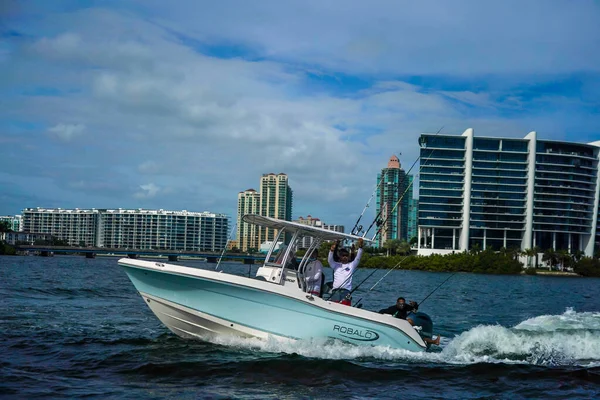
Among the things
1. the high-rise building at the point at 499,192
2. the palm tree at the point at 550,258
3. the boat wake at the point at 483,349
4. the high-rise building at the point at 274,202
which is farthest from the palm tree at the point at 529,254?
the boat wake at the point at 483,349

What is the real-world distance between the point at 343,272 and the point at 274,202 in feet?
151

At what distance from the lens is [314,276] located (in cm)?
1402

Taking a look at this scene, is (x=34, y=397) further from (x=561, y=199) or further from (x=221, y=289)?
(x=561, y=199)

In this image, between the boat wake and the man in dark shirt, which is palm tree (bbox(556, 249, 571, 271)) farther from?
the man in dark shirt

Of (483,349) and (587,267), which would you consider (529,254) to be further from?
(483,349)

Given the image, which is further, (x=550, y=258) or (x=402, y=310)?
(x=550, y=258)

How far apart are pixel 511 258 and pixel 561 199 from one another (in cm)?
3106

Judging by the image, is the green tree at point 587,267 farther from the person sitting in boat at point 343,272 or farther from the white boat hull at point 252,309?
the person sitting in boat at point 343,272

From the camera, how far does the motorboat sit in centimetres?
1318

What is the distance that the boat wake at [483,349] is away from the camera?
13.5m

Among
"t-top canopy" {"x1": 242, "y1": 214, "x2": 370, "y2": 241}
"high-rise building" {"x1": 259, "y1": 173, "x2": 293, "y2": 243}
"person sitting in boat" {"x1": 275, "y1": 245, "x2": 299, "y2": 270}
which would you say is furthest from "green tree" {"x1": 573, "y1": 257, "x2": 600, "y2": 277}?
"person sitting in boat" {"x1": 275, "y1": 245, "x2": 299, "y2": 270}

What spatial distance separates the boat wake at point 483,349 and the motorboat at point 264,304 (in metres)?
0.18

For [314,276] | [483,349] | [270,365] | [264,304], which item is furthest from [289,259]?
[483,349]

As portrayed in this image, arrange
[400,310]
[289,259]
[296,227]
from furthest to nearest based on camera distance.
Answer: [400,310], [296,227], [289,259]
